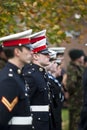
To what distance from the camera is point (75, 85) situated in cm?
1268

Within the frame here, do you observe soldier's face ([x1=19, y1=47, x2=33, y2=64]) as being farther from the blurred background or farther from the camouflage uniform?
the camouflage uniform

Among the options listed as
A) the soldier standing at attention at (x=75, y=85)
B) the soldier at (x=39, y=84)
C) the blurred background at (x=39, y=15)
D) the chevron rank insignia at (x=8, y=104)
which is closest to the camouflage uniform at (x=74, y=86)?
the soldier standing at attention at (x=75, y=85)

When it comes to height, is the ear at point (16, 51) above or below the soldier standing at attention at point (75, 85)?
above

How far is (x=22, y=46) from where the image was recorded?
692 centimetres

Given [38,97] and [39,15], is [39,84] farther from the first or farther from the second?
[39,15]

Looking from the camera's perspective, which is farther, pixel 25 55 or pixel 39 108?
pixel 39 108

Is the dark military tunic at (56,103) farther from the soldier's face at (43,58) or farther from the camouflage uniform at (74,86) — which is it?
the camouflage uniform at (74,86)

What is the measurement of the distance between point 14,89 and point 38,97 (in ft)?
5.79

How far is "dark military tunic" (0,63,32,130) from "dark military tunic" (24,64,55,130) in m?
1.47

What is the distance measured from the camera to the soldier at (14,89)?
21.5ft

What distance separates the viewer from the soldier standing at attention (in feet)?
41.5

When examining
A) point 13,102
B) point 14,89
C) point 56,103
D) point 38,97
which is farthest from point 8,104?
point 56,103

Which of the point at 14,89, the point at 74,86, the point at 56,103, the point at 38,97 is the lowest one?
the point at 74,86

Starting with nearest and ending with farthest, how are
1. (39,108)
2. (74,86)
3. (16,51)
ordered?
(16,51) → (39,108) → (74,86)
